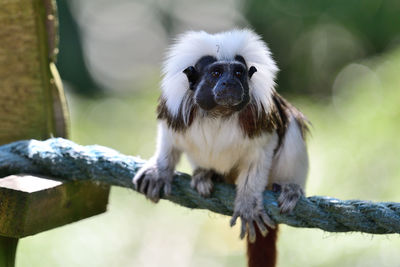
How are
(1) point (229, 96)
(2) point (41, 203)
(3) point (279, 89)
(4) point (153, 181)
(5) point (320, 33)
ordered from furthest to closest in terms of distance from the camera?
(5) point (320, 33) → (3) point (279, 89) → (4) point (153, 181) → (1) point (229, 96) → (2) point (41, 203)

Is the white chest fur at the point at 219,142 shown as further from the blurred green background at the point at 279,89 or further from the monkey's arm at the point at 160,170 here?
the blurred green background at the point at 279,89

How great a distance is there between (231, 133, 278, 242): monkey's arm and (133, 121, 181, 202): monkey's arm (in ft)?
0.98

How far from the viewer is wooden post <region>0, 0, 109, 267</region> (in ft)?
7.55

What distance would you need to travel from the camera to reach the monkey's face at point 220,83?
87.3 inches

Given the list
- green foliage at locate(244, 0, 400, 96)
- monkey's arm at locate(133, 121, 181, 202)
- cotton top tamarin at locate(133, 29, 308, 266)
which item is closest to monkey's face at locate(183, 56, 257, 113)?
cotton top tamarin at locate(133, 29, 308, 266)

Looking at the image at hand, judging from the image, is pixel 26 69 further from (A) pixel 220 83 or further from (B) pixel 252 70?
(B) pixel 252 70

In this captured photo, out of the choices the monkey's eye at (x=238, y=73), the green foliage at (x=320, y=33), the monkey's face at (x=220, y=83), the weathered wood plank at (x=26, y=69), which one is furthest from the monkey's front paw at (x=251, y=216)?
the green foliage at (x=320, y=33)

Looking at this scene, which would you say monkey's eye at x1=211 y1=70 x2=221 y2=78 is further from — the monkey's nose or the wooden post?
the wooden post

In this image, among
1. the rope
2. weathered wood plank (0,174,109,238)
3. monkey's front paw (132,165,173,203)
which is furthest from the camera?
monkey's front paw (132,165,173,203)

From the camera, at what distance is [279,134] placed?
257cm

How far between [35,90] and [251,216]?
1.02m

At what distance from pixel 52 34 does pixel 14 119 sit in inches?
15.3

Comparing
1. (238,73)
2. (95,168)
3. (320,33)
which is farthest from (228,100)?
(320,33)

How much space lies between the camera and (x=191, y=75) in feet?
7.86
